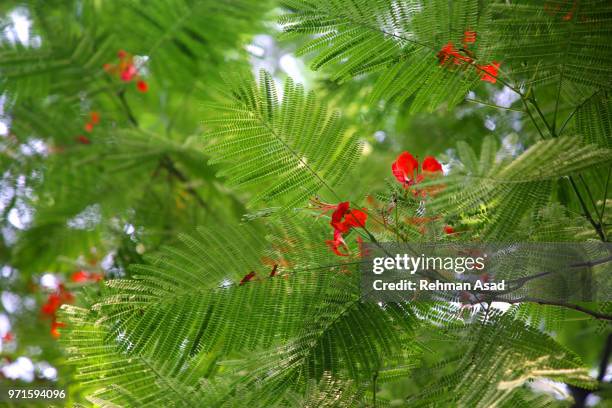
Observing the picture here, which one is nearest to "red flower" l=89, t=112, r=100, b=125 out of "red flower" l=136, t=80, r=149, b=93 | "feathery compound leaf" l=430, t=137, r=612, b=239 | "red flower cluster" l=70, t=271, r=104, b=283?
"red flower" l=136, t=80, r=149, b=93

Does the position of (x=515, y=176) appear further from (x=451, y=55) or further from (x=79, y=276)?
(x=79, y=276)

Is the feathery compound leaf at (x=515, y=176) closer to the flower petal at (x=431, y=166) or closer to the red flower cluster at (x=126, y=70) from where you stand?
the flower petal at (x=431, y=166)

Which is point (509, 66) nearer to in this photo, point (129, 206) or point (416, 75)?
point (416, 75)

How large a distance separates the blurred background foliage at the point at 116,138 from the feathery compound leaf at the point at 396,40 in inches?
38.6

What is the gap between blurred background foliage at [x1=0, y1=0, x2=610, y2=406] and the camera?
2.73 meters

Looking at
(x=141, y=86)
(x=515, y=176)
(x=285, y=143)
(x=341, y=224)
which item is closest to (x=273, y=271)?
(x=341, y=224)

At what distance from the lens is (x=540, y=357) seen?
3.82 feet

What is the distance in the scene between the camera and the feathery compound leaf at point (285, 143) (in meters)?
1.44

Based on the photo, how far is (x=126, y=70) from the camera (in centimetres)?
352

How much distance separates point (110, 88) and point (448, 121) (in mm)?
1498

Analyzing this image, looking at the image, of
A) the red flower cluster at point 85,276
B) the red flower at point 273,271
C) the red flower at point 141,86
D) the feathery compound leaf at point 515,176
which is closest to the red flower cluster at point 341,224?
the red flower at point 273,271

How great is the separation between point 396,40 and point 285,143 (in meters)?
0.29

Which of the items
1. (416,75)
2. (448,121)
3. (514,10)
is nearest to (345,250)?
(416,75)

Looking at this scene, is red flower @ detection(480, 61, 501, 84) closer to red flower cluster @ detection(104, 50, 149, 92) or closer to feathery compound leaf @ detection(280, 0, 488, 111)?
feathery compound leaf @ detection(280, 0, 488, 111)
